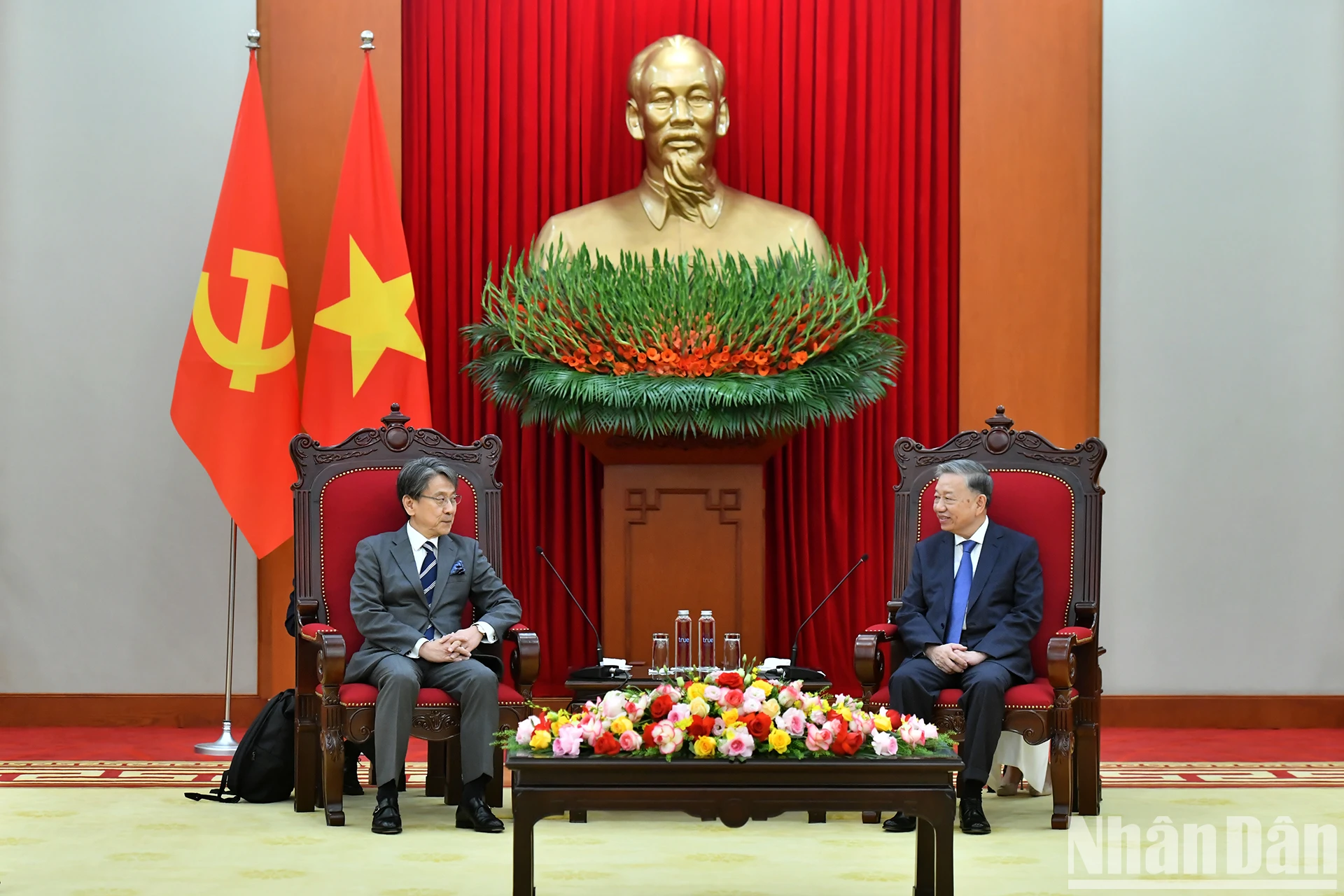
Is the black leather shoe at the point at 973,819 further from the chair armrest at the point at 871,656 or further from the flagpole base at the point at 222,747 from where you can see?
the flagpole base at the point at 222,747

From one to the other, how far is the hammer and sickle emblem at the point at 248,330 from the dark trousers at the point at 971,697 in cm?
283

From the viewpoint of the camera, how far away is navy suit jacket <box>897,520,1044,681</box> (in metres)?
4.82

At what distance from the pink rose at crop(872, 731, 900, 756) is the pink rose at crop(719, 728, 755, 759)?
0.96 ft

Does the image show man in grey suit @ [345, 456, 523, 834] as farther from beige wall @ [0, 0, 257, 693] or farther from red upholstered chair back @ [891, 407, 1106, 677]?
beige wall @ [0, 0, 257, 693]

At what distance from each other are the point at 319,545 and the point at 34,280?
2.44 meters

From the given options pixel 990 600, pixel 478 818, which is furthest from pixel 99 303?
pixel 990 600

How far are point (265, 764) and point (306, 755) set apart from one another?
17 centimetres

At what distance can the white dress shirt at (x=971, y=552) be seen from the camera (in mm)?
4918

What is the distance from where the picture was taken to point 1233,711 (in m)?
6.65

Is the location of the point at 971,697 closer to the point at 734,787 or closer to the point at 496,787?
the point at 734,787

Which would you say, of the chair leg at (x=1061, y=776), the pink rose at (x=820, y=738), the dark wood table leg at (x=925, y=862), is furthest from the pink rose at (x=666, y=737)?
the chair leg at (x=1061, y=776)

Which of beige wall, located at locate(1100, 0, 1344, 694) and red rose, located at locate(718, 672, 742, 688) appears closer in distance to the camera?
red rose, located at locate(718, 672, 742, 688)

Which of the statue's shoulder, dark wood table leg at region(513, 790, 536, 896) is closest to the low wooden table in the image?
dark wood table leg at region(513, 790, 536, 896)

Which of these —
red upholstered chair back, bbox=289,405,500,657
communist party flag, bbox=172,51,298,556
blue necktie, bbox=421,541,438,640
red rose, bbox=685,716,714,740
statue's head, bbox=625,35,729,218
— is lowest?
red rose, bbox=685,716,714,740
